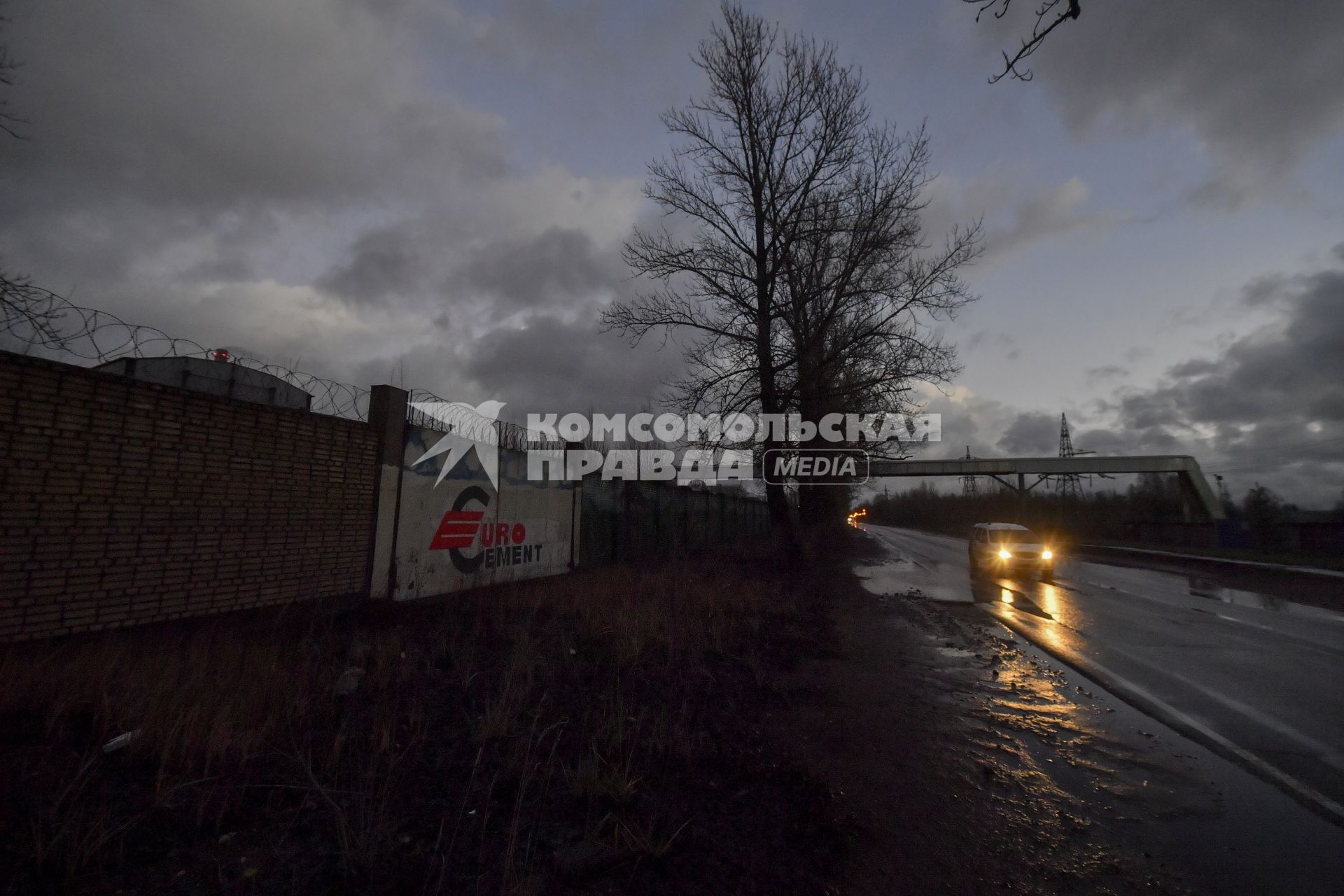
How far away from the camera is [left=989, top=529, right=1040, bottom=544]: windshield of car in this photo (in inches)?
656

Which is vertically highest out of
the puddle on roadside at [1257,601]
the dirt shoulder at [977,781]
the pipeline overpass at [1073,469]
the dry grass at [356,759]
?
the pipeline overpass at [1073,469]

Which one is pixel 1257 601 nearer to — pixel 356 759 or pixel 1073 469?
pixel 356 759

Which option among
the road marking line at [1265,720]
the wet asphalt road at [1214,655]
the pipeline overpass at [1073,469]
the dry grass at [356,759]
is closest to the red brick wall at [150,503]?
the dry grass at [356,759]

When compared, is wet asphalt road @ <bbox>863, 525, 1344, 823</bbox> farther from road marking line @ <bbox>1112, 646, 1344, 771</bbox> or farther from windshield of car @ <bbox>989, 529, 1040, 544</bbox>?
windshield of car @ <bbox>989, 529, 1040, 544</bbox>

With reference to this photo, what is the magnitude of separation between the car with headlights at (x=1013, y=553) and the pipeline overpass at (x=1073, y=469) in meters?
25.1

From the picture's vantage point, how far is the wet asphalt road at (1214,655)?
448cm

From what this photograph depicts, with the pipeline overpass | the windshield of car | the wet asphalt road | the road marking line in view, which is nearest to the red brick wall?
the wet asphalt road

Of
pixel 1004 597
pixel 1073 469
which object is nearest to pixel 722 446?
pixel 1004 597

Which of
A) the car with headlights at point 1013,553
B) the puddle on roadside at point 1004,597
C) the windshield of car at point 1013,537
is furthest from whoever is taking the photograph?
the windshield of car at point 1013,537

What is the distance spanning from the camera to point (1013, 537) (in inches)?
669

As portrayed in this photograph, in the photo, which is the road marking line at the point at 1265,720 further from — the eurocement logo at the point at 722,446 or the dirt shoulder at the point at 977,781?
the eurocement logo at the point at 722,446

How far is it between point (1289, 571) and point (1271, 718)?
17894mm

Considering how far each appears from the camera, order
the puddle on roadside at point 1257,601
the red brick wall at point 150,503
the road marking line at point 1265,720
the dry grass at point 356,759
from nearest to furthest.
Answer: the dry grass at point 356,759
the road marking line at point 1265,720
the red brick wall at point 150,503
the puddle on roadside at point 1257,601

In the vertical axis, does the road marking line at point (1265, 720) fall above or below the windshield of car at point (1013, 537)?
below
